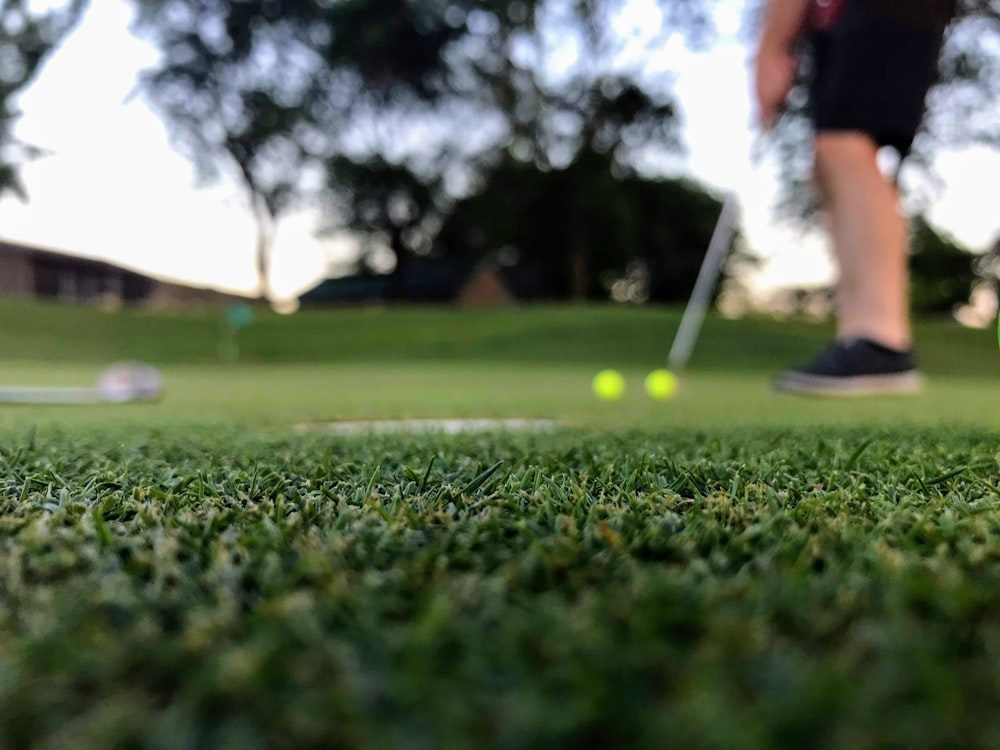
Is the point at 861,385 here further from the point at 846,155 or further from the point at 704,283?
the point at 704,283

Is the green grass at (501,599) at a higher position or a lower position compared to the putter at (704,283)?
lower

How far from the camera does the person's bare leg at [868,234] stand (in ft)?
9.66

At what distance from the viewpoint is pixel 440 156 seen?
23.4 metres

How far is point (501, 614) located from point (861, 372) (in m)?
2.90

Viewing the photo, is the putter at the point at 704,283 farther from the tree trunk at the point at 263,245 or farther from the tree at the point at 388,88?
the tree trunk at the point at 263,245

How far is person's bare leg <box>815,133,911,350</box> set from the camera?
2.94 m

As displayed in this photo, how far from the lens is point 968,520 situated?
654mm

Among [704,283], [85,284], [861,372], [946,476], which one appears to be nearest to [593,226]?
[85,284]

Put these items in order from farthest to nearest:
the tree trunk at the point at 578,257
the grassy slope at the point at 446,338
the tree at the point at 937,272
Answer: the tree trunk at the point at 578,257 → the tree at the point at 937,272 → the grassy slope at the point at 446,338

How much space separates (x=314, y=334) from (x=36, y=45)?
6694 millimetres

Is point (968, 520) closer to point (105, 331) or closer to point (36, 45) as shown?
point (36, 45)

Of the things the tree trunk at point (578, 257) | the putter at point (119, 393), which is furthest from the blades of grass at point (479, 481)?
the tree trunk at point (578, 257)

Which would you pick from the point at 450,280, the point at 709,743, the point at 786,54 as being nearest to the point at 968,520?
the point at 709,743

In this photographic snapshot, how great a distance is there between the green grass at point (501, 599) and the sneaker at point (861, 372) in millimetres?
1929
